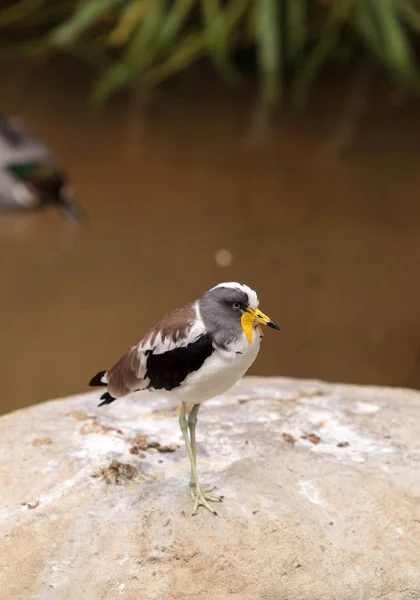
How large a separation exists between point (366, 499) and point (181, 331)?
56 cm

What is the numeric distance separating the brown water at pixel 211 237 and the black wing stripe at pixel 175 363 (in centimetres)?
137

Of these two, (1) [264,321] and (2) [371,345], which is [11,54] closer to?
(2) [371,345]

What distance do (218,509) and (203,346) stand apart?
0.36 metres

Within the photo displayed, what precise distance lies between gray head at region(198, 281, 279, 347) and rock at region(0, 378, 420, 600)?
387 millimetres

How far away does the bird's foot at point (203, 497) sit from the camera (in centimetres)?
169

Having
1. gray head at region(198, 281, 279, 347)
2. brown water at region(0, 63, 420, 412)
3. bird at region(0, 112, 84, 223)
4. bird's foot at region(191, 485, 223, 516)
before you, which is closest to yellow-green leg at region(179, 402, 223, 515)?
bird's foot at region(191, 485, 223, 516)

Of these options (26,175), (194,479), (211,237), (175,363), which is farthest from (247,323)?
(26,175)

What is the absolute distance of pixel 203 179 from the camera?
358 centimetres

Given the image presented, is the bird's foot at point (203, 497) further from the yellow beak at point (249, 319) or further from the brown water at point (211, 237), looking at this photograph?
the brown water at point (211, 237)

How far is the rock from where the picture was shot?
162 cm

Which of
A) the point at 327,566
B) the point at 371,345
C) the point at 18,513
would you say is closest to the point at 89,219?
the point at 371,345

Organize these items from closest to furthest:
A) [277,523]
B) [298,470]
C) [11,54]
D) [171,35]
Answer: [277,523], [298,470], [171,35], [11,54]

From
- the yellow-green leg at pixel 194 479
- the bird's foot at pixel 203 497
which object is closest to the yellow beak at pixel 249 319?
the yellow-green leg at pixel 194 479

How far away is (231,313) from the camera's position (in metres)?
1.58
